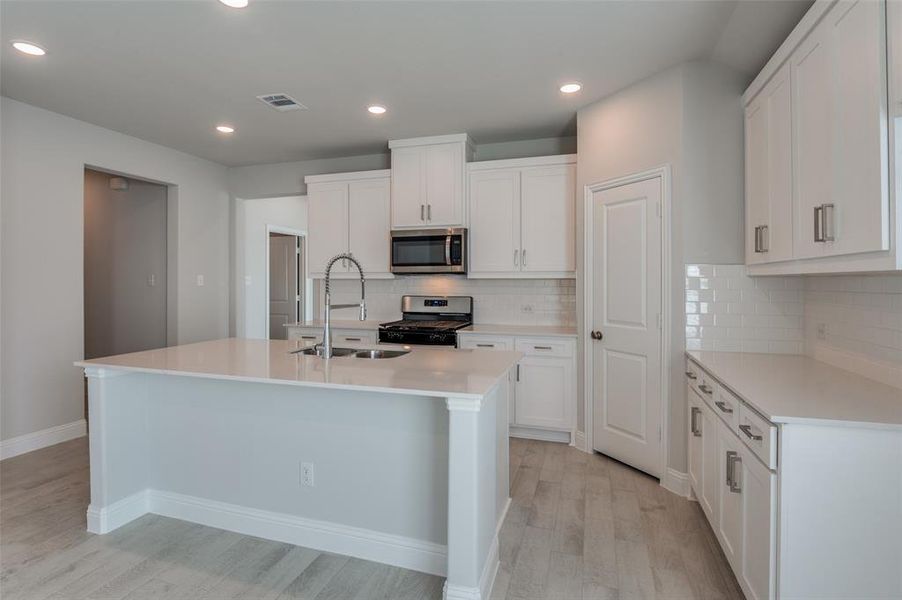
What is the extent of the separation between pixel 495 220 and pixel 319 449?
2.57 meters

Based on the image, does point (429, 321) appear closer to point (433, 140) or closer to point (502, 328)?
point (502, 328)

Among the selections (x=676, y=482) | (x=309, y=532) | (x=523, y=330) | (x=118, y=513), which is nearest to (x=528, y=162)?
(x=523, y=330)

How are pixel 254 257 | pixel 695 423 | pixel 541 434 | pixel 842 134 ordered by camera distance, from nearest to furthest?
pixel 842 134, pixel 695 423, pixel 541 434, pixel 254 257

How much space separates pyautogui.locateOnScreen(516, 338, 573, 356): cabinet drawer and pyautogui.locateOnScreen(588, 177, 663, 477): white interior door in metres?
0.25

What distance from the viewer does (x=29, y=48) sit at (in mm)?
2674

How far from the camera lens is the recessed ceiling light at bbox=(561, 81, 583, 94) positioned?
3165 mm

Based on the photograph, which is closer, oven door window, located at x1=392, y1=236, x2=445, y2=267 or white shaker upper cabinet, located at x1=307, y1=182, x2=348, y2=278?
oven door window, located at x1=392, y1=236, x2=445, y2=267

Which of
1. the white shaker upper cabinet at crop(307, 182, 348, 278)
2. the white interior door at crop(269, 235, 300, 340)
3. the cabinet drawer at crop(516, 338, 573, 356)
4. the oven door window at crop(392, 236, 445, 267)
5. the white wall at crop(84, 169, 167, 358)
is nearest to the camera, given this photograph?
the cabinet drawer at crop(516, 338, 573, 356)

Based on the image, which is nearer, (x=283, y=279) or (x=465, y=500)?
(x=465, y=500)

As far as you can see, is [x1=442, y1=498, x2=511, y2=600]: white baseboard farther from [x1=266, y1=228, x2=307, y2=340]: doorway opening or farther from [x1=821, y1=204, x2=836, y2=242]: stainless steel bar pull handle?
[x1=266, y1=228, x2=307, y2=340]: doorway opening

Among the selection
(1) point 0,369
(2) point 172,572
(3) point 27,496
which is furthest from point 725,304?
(1) point 0,369

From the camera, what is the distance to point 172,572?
6.74 feet

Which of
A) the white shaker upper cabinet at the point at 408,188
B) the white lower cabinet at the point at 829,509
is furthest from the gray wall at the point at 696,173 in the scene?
the white shaker upper cabinet at the point at 408,188

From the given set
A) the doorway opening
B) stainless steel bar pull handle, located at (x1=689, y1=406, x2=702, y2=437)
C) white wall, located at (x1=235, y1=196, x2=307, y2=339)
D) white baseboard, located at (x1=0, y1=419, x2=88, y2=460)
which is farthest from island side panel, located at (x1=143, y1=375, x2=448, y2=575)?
the doorway opening
